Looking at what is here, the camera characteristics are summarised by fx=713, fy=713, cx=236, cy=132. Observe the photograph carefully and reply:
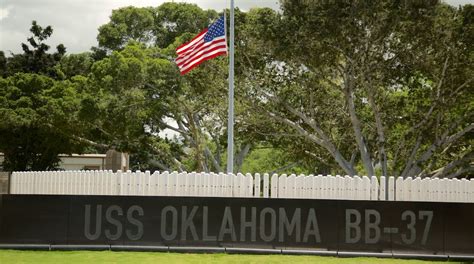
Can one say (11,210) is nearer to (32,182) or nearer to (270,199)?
(32,182)

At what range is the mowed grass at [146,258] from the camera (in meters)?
13.6

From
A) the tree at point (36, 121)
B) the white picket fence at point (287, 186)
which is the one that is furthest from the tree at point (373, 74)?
the white picket fence at point (287, 186)

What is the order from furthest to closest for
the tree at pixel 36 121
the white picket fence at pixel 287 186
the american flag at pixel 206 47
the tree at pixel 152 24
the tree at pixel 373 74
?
the tree at pixel 152 24, the tree at pixel 36 121, the tree at pixel 373 74, the american flag at pixel 206 47, the white picket fence at pixel 287 186

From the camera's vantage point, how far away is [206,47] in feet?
69.9

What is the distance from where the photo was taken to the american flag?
20.9 m

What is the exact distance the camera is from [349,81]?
107 ft

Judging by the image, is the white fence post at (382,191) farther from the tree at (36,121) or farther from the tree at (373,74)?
the tree at (36,121)

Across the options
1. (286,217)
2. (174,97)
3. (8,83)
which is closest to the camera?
(286,217)

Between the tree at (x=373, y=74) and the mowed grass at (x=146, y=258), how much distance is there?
1843 centimetres

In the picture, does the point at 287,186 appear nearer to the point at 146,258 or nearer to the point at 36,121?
the point at 146,258

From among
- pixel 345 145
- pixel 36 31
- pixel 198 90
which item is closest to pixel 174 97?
pixel 198 90

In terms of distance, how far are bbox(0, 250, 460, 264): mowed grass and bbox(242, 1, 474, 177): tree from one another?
725 inches

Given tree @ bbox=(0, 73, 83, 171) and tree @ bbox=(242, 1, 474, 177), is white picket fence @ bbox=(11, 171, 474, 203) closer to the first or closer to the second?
tree @ bbox=(242, 1, 474, 177)

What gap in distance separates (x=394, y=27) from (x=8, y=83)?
30.6 metres
